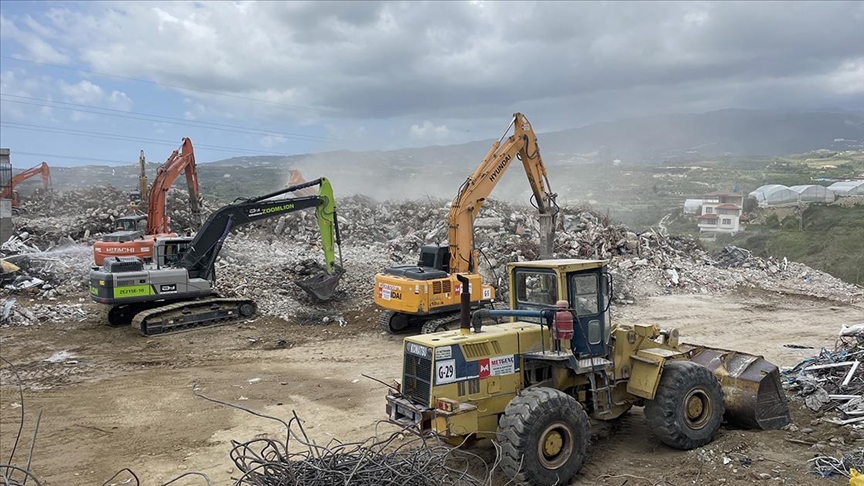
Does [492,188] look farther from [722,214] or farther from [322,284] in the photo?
[722,214]

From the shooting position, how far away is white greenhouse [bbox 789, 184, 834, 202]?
4038 cm

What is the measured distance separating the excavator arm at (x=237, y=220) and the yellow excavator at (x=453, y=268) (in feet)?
10.0

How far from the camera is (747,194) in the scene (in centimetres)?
5012

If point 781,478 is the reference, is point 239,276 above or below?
above

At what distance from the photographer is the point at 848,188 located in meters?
38.3

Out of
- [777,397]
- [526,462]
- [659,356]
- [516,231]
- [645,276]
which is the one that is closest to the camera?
[526,462]

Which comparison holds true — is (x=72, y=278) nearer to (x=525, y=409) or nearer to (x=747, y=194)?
(x=525, y=409)

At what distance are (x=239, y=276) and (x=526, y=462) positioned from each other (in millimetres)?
13831

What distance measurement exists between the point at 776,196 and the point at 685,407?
44.3 metres

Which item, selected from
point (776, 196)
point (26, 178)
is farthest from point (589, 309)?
point (776, 196)

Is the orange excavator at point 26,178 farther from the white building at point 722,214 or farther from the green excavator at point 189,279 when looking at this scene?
the white building at point 722,214

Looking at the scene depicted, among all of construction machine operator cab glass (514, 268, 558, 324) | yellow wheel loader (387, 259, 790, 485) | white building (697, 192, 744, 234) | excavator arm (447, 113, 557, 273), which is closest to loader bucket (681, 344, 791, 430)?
yellow wheel loader (387, 259, 790, 485)

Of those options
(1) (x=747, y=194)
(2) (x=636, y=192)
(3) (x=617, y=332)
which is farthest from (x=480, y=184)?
(2) (x=636, y=192)

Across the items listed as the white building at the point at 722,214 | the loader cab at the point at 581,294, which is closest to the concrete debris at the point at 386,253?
the loader cab at the point at 581,294
